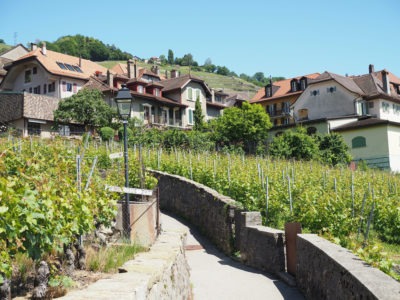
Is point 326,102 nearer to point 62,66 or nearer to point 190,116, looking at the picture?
point 190,116

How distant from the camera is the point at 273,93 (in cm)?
6025

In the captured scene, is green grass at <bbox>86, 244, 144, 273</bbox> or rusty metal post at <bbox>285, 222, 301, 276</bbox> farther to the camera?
rusty metal post at <bbox>285, 222, 301, 276</bbox>

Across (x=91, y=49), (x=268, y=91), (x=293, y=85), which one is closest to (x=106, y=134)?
(x=293, y=85)

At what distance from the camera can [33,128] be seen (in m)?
36.4

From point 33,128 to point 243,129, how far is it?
17810 millimetres

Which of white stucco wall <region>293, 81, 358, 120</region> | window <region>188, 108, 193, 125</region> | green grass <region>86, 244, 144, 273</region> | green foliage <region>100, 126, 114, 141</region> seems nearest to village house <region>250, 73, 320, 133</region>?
white stucco wall <region>293, 81, 358, 120</region>

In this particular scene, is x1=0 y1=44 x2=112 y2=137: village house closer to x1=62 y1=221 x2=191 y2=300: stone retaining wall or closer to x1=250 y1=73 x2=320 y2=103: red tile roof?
x1=250 y1=73 x2=320 y2=103: red tile roof

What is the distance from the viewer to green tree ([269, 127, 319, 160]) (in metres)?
33.5

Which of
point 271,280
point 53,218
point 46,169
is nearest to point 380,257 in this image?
point 271,280

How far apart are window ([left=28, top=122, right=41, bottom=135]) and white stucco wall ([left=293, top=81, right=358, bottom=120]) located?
27.5 meters

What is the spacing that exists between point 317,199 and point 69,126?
28.0m

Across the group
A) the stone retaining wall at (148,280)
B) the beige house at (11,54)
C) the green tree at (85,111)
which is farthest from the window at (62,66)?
the stone retaining wall at (148,280)

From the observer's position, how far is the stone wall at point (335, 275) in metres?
4.68

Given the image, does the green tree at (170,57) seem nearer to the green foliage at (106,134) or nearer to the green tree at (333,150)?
the green tree at (333,150)
